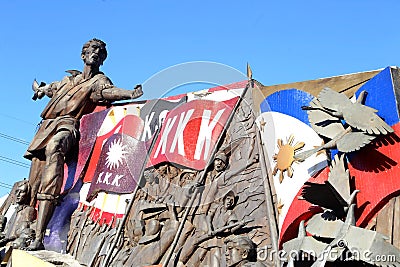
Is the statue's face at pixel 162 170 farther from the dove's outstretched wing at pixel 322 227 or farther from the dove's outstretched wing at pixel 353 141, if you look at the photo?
the dove's outstretched wing at pixel 353 141

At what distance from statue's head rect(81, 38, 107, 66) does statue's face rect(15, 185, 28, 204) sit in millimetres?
1901

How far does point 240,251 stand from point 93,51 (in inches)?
159

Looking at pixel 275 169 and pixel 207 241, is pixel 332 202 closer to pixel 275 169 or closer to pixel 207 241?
pixel 275 169

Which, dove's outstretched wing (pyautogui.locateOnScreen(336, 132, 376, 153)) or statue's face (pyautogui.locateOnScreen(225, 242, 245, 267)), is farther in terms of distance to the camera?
statue's face (pyautogui.locateOnScreen(225, 242, 245, 267))

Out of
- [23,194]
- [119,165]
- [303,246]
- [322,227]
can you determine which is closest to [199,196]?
[119,165]

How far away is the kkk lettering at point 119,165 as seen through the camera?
7.59 metres

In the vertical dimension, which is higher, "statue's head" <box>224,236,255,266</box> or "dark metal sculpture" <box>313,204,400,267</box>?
"dark metal sculpture" <box>313,204,400,267</box>

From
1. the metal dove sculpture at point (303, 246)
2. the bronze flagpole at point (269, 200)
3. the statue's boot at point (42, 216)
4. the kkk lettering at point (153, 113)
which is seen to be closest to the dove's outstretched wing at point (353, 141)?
the metal dove sculpture at point (303, 246)

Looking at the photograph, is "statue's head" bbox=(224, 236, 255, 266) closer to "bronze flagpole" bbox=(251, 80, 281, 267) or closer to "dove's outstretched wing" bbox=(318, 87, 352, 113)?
"bronze flagpole" bbox=(251, 80, 281, 267)

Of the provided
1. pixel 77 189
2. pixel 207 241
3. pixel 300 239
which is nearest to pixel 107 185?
pixel 77 189

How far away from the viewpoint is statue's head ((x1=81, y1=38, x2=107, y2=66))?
27.8 feet

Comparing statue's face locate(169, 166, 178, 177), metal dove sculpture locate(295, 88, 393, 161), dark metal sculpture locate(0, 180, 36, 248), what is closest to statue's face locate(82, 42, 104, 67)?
dark metal sculpture locate(0, 180, 36, 248)

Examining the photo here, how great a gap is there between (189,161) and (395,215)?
274 cm

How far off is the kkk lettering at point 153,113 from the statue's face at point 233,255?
235 centimetres
